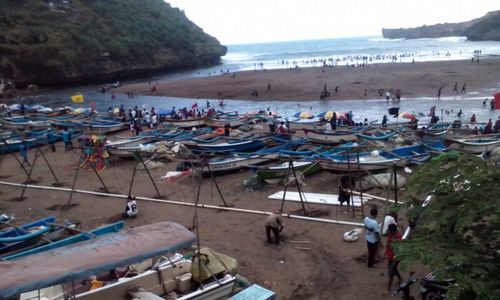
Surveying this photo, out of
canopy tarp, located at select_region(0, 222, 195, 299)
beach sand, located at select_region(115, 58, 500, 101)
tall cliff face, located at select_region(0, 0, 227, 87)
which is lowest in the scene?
beach sand, located at select_region(115, 58, 500, 101)

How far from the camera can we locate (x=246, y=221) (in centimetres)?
1432

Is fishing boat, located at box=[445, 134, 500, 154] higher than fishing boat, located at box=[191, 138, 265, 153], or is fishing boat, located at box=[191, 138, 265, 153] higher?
fishing boat, located at box=[191, 138, 265, 153]

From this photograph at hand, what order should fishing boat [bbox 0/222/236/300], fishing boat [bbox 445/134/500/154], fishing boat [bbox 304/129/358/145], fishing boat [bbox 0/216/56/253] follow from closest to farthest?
1. fishing boat [bbox 0/222/236/300]
2. fishing boat [bbox 0/216/56/253]
3. fishing boat [bbox 445/134/500/154]
4. fishing boat [bbox 304/129/358/145]

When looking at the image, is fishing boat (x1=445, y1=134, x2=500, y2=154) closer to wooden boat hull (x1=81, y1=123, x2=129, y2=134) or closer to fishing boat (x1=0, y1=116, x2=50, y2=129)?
wooden boat hull (x1=81, y1=123, x2=129, y2=134)

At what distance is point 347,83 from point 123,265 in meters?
Answer: 52.1

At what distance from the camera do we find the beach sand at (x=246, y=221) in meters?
10.4

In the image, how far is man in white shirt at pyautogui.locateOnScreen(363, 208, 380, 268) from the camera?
33.3 feet

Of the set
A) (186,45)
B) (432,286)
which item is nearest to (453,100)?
(432,286)

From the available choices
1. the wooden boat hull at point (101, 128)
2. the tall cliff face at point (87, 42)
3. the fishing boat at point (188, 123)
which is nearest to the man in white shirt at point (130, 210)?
the fishing boat at point (188, 123)

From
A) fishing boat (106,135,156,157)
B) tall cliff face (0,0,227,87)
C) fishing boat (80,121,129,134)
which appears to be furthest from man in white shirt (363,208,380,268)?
tall cliff face (0,0,227,87)

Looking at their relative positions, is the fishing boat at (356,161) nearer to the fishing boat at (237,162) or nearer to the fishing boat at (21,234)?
the fishing boat at (237,162)

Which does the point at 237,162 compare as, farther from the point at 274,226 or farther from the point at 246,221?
the point at 274,226

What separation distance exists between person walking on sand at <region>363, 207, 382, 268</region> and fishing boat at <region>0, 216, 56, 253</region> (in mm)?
7905

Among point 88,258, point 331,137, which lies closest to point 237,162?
point 331,137
